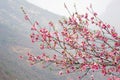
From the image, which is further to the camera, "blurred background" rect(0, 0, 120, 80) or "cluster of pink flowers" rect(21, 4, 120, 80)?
"blurred background" rect(0, 0, 120, 80)

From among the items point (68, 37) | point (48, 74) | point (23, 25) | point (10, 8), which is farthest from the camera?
point (10, 8)

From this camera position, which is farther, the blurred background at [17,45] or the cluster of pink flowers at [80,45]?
the blurred background at [17,45]

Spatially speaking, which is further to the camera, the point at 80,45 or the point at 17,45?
the point at 17,45

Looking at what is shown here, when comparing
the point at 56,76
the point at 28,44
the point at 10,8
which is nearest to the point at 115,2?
the point at 10,8

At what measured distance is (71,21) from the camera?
827 cm

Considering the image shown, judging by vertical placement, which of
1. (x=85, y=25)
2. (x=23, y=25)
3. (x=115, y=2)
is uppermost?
(x=115, y=2)

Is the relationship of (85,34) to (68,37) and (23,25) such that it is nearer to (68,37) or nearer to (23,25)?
(68,37)

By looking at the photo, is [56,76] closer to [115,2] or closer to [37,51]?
[37,51]

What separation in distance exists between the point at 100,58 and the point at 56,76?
91.8 feet

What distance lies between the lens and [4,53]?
3541cm

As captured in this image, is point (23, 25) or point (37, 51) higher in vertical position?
point (23, 25)

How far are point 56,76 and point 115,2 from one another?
11191 cm

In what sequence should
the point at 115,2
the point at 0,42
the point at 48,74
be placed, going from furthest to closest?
the point at 115,2, the point at 0,42, the point at 48,74

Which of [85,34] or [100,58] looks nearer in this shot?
[100,58]
